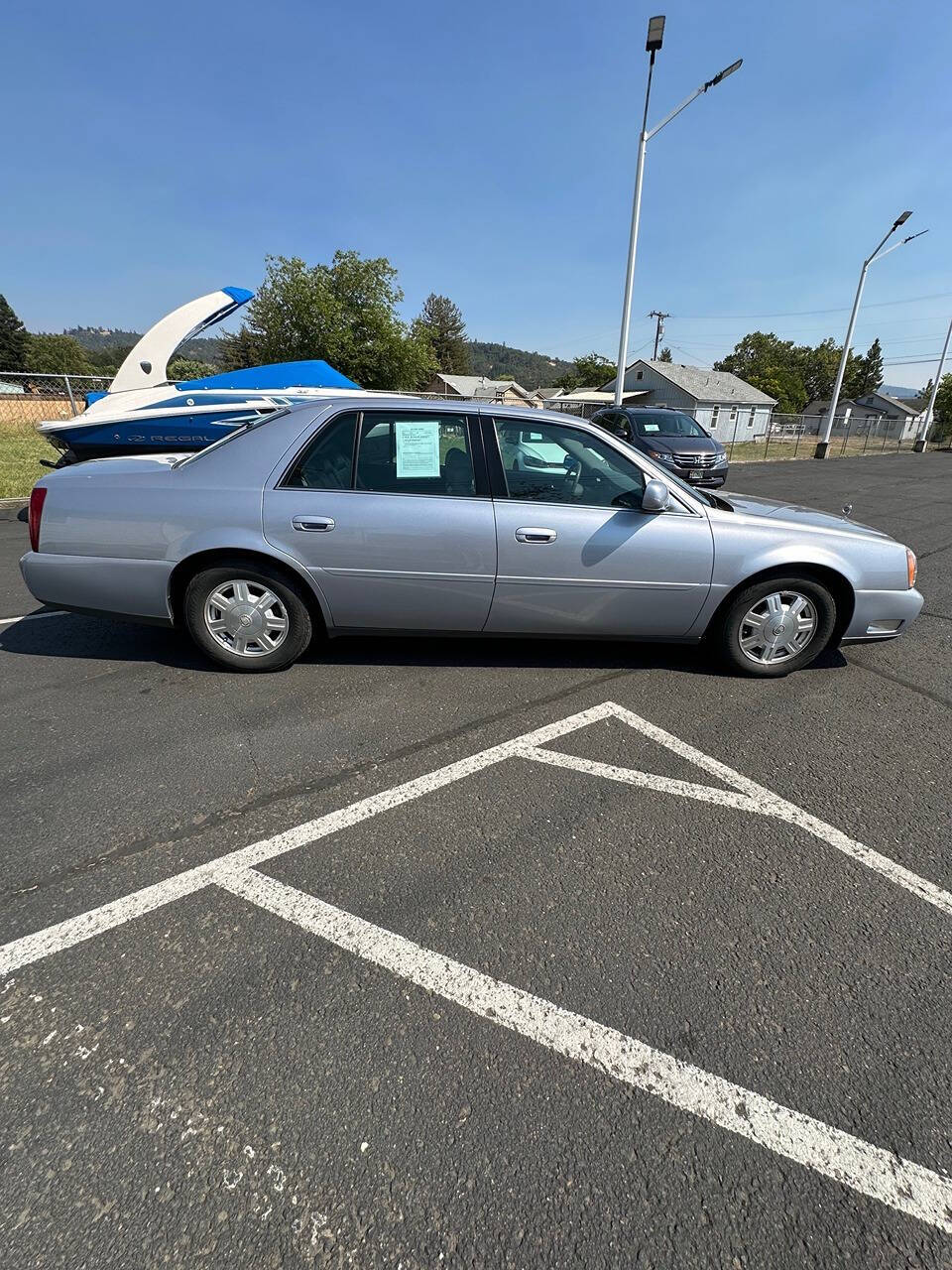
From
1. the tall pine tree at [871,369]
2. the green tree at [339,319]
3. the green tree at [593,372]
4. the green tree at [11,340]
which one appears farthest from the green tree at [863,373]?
the green tree at [11,340]

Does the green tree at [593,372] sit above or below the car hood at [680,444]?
above

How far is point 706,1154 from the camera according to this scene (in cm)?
141

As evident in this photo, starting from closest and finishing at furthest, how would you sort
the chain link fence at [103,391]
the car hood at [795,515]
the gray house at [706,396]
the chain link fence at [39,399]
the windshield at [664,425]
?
the car hood at [795,515], the windshield at [664,425], the chain link fence at [103,391], the chain link fence at [39,399], the gray house at [706,396]

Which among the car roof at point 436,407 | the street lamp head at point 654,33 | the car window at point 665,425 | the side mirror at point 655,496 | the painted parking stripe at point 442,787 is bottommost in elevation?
the painted parking stripe at point 442,787

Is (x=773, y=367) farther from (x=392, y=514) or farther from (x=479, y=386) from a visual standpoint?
(x=392, y=514)

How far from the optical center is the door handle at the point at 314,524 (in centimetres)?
334

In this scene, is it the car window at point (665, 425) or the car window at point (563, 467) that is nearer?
the car window at point (563, 467)

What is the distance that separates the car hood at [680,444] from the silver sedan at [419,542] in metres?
9.33

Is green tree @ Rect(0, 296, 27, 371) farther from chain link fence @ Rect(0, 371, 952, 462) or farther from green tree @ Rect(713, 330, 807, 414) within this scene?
green tree @ Rect(713, 330, 807, 414)

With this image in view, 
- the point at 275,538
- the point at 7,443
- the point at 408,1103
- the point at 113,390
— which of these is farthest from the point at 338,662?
the point at 7,443

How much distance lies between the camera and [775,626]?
3.67m

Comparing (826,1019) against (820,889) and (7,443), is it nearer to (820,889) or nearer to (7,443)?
(820,889)

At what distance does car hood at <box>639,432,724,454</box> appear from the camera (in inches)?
483

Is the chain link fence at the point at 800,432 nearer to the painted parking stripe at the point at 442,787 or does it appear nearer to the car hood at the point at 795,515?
the car hood at the point at 795,515
